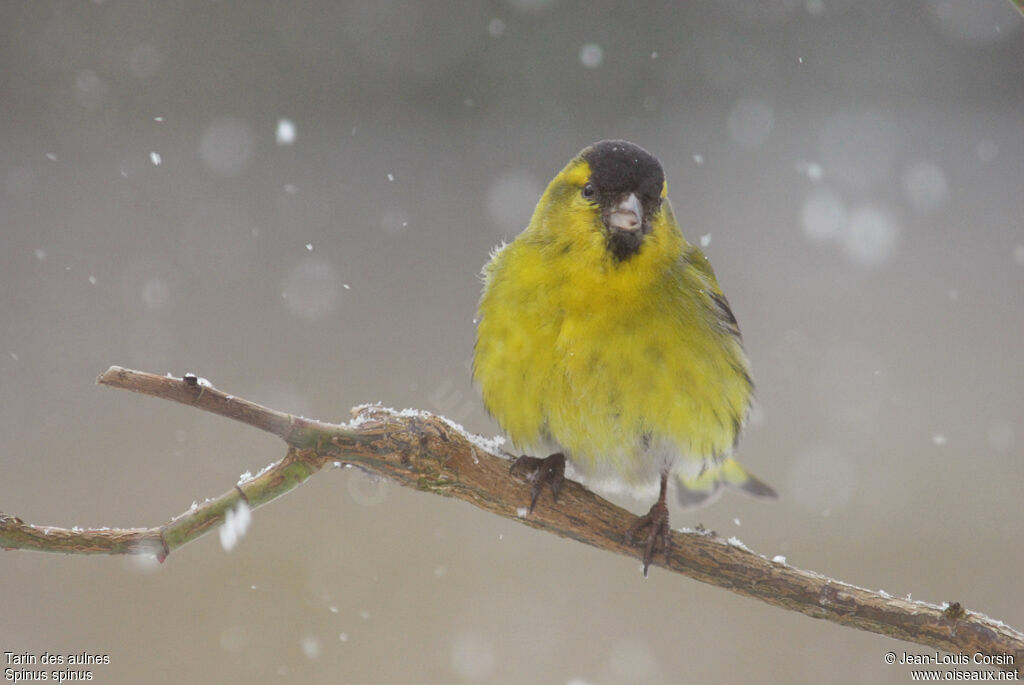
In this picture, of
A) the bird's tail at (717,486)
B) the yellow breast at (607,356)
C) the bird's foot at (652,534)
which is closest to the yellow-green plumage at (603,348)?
the yellow breast at (607,356)

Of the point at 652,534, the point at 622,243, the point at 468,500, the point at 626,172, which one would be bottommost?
the point at 468,500

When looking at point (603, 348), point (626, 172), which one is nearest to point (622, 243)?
point (626, 172)

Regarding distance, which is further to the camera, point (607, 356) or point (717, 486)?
point (717, 486)

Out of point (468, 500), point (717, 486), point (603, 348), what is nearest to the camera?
point (468, 500)

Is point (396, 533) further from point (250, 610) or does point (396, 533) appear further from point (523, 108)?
point (523, 108)

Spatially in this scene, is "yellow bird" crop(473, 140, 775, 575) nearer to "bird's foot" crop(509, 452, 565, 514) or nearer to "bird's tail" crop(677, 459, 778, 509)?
"bird's foot" crop(509, 452, 565, 514)

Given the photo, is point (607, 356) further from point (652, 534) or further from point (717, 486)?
point (717, 486)
